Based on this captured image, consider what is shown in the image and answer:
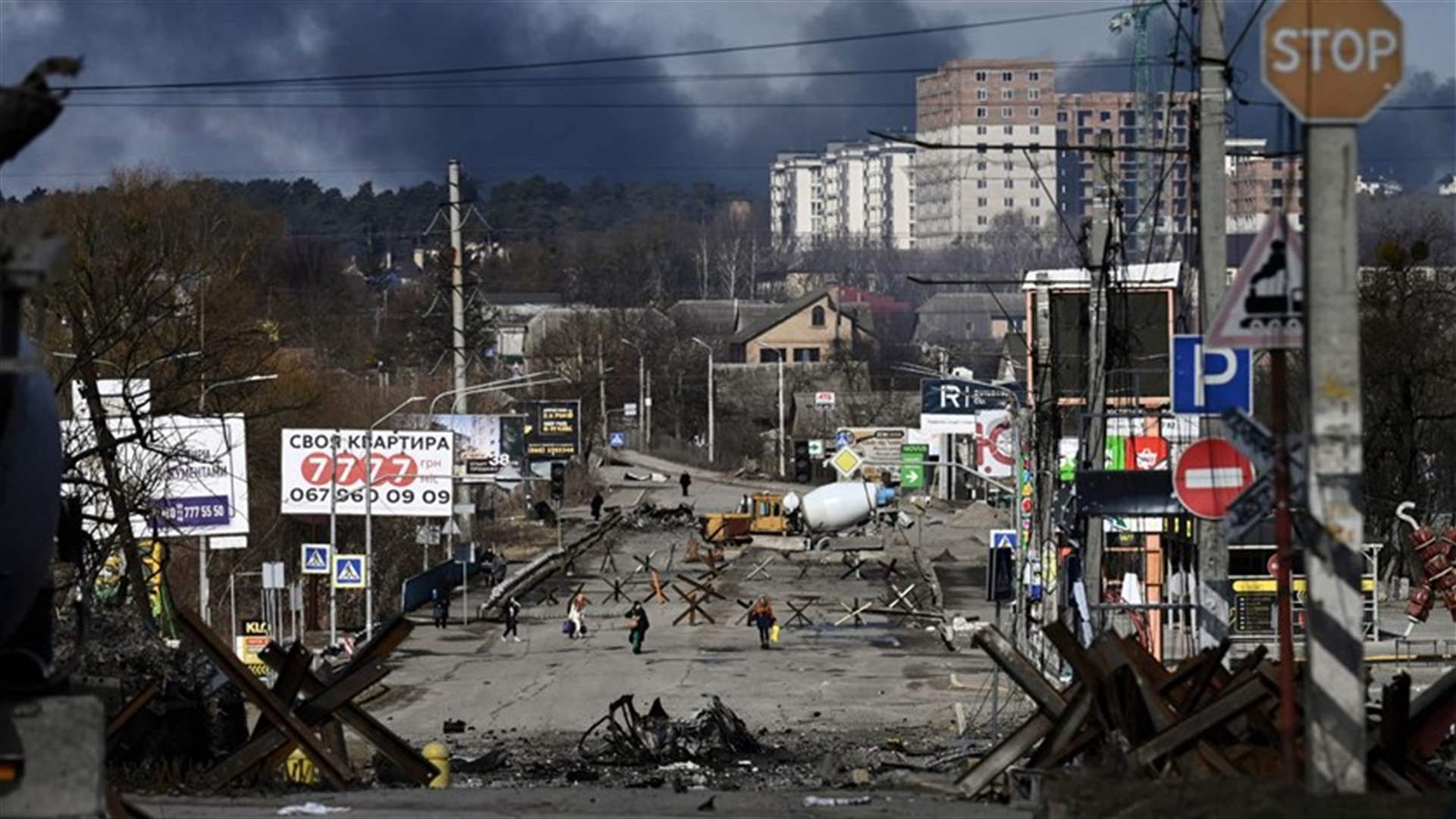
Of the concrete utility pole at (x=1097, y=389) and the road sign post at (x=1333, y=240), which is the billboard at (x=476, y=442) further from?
the road sign post at (x=1333, y=240)

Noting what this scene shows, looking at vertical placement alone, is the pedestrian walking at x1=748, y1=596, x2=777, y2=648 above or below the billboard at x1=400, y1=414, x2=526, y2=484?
below

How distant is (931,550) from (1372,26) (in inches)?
3033

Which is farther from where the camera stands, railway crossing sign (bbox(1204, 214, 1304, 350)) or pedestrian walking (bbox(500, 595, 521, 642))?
pedestrian walking (bbox(500, 595, 521, 642))

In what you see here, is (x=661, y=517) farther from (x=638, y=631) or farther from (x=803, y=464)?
(x=638, y=631)

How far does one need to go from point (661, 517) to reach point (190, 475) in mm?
59359

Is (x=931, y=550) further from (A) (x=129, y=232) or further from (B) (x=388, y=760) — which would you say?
(B) (x=388, y=760)

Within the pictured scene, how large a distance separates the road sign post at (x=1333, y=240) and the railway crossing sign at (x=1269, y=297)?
539 millimetres

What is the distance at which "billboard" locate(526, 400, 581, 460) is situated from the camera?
341 ft

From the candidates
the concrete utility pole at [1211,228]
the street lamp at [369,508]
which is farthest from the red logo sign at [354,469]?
the concrete utility pole at [1211,228]

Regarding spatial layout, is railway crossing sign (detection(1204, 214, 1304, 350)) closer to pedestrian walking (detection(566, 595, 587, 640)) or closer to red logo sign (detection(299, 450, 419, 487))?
pedestrian walking (detection(566, 595, 587, 640))

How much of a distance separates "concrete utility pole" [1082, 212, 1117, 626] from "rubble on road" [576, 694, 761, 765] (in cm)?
615

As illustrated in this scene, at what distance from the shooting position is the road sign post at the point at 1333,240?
1283 centimetres

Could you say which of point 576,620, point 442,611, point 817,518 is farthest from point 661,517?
point 576,620

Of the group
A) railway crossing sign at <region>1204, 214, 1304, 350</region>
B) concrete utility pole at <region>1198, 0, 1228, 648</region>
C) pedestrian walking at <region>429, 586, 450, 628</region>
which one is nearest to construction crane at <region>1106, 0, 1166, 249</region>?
pedestrian walking at <region>429, 586, 450, 628</region>
